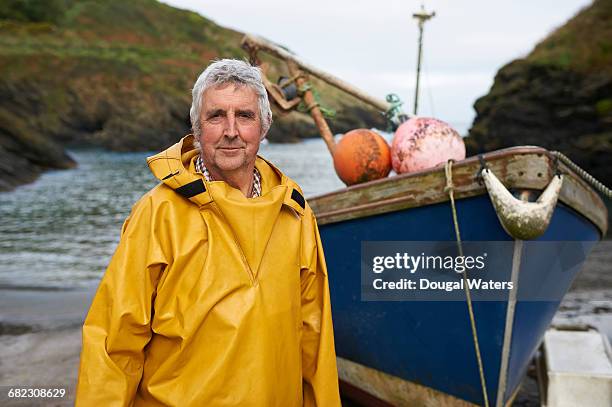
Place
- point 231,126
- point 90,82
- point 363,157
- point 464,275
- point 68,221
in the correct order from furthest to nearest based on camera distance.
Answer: point 90,82
point 68,221
point 363,157
point 464,275
point 231,126

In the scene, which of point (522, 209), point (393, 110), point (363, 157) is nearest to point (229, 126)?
point (522, 209)

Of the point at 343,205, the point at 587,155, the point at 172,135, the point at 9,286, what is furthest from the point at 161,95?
the point at 343,205

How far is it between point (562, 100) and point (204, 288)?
2415 centimetres

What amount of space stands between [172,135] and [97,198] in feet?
88.1

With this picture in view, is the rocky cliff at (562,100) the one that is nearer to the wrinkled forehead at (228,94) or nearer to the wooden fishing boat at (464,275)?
the wooden fishing boat at (464,275)

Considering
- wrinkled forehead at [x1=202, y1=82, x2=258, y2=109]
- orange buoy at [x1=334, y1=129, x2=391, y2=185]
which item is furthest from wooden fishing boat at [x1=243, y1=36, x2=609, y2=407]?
wrinkled forehead at [x1=202, y1=82, x2=258, y2=109]

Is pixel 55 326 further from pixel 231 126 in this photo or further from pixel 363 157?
pixel 231 126

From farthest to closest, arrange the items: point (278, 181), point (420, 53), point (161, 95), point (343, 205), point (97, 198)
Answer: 1. point (161, 95)
2. point (97, 198)
3. point (420, 53)
4. point (343, 205)
5. point (278, 181)

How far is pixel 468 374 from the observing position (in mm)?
3709

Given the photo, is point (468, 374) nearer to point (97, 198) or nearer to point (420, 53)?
point (420, 53)

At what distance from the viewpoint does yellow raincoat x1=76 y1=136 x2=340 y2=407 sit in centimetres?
192

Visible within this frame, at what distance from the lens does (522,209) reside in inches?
118

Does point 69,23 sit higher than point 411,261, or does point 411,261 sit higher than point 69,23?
point 69,23

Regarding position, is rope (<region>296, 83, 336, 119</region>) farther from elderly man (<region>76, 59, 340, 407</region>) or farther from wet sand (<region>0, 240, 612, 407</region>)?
elderly man (<region>76, 59, 340, 407</region>)
